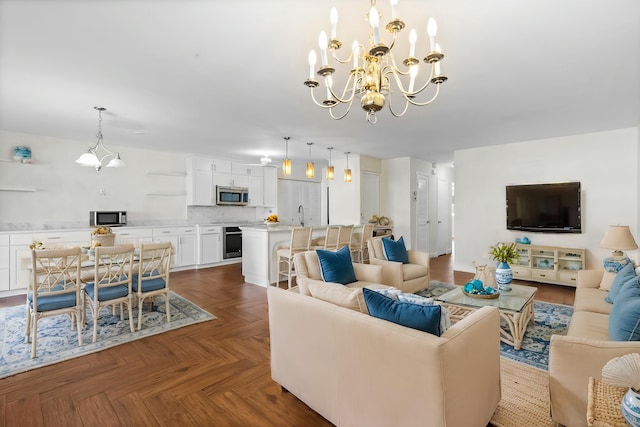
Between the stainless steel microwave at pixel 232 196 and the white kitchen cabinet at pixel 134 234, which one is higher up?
the stainless steel microwave at pixel 232 196

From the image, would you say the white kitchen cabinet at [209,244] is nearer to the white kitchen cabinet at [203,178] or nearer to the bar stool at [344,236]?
the white kitchen cabinet at [203,178]

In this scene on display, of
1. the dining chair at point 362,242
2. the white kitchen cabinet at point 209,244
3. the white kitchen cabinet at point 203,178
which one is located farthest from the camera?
the white kitchen cabinet at point 203,178

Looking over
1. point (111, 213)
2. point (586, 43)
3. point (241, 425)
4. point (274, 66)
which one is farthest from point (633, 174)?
point (111, 213)

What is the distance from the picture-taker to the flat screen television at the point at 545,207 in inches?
197

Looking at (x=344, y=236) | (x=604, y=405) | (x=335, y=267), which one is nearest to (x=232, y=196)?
(x=344, y=236)

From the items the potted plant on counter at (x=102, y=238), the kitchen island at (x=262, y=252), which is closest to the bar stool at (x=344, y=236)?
the kitchen island at (x=262, y=252)

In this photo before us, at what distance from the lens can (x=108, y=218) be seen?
18.3 feet

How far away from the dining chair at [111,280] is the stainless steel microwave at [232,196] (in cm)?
394

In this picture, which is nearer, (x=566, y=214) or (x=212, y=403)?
(x=212, y=403)

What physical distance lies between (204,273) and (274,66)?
468cm

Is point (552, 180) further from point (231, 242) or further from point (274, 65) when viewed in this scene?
point (231, 242)

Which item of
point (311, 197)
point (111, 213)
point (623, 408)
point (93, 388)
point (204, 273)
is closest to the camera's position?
point (623, 408)

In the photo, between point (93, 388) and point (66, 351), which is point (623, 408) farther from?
point (66, 351)

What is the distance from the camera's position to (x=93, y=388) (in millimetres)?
2215
